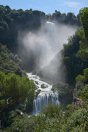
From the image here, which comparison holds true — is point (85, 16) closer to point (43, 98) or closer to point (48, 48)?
point (43, 98)

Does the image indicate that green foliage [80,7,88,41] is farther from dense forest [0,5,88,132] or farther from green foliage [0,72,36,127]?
green foliage [0,72,36,127]

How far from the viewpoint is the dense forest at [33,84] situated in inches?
679

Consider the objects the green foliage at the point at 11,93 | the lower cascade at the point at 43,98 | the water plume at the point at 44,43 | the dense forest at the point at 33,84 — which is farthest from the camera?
the water plume at the point at 44,43

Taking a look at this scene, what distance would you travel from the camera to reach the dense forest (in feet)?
56.6

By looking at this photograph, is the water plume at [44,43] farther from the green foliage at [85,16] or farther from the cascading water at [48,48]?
the green foliage at [85,16]

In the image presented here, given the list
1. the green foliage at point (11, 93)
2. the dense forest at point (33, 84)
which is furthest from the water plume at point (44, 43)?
the green foliage at point (11, 93)

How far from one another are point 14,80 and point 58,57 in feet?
114

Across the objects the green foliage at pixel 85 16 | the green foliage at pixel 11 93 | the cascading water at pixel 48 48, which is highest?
the cascading water at pixel 48 48

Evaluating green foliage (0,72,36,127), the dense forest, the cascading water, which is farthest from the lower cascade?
green foliage (0,72,36,127)

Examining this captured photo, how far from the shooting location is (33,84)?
36625mm

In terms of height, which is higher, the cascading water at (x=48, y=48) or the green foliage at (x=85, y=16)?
the cascading water at (x=48, y=48)

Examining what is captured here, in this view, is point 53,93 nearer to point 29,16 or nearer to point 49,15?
point 29,16

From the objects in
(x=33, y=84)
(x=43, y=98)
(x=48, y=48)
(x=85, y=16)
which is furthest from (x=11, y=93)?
(x=48, y=48)

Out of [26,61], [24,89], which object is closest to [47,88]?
[26,61]
